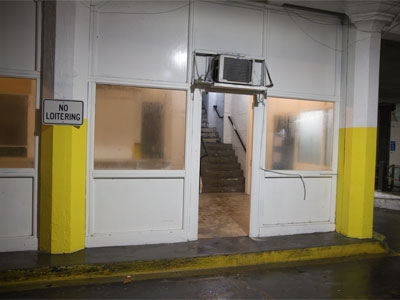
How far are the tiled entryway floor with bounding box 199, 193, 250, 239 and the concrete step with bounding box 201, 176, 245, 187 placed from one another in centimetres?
42

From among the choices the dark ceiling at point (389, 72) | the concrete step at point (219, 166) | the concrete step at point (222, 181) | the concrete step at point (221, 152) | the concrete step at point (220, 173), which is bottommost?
the concrete step at point (222, 181)

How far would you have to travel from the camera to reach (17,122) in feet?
13.5

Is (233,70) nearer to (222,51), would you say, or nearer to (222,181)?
(222,51)

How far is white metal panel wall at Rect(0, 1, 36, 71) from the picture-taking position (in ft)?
13.1

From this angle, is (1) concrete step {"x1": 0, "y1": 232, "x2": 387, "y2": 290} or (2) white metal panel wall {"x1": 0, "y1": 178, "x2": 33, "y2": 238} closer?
(1) concrete step {"x1": 0, "y1": 232, "x2": 387, "y2": 290}

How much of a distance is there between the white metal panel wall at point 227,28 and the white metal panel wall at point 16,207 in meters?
3.08

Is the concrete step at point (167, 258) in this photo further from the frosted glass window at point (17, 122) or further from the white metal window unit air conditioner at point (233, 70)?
the white metal window unit air conditioner at point (233, 70)

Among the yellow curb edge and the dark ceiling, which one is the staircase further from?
the dark ceiling

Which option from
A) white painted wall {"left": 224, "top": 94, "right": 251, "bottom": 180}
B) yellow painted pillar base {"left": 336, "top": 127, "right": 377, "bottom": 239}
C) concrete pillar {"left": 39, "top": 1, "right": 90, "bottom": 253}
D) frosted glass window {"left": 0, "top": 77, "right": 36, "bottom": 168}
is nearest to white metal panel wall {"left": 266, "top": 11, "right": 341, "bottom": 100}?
yellow painted pillar base {"left": 336, "top": 127, "right": 377, "bottom": 239}

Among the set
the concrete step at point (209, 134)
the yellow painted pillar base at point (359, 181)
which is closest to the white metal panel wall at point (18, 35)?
the yellow painted pillar base at point (359, 181)

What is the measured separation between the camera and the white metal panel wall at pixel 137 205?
14.4 feet

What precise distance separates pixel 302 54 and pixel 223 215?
336 cm

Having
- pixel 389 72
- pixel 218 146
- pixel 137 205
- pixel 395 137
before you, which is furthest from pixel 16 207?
pixel 395 137

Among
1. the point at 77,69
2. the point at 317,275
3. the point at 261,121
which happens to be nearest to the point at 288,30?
the point at 261,121
